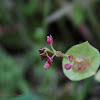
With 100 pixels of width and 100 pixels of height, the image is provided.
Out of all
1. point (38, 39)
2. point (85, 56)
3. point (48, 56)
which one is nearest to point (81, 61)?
point (85, 56)

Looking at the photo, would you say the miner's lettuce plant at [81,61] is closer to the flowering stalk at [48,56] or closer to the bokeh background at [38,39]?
the flowering stalk at [48,56]

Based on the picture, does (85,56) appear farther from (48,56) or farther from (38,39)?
(38,39)

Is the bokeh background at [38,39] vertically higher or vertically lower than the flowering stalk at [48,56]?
higher

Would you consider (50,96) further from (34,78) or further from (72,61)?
(72,61)

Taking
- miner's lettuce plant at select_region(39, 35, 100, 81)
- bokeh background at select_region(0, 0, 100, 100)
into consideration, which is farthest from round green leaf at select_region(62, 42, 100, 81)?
bokeh background at select_region(0, 0, 100, 100)

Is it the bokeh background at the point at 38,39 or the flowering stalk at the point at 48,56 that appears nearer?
the flowering stalk at the point at 48,56

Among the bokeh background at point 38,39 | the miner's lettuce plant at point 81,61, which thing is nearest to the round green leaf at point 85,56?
the miner's lettuce plant at point 81,61
